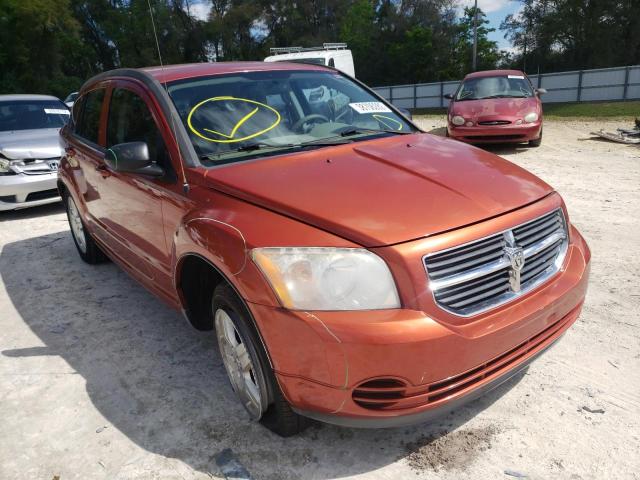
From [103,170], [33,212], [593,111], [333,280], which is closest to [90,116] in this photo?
[103,170]

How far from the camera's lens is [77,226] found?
4922 mm

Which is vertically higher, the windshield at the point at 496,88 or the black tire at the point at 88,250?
the windshield at the point at 496,88

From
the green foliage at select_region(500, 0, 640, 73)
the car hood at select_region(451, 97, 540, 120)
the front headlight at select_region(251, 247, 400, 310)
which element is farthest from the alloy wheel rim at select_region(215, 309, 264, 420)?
the green foliage at select_region(500, 0, 640, 73)

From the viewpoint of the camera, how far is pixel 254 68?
3.33m

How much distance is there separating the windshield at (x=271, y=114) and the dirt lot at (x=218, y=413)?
1325 mm

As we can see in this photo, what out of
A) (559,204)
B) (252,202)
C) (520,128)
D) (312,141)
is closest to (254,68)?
(312,141)

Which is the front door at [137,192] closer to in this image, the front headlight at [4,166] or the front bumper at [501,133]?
the front headlight at [4,166]

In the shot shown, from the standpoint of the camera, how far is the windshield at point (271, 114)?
109 inches

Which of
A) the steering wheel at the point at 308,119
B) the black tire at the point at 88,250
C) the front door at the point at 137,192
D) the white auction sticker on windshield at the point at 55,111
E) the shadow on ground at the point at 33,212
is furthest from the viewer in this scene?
the white auction sticker on windshield at the point at 55,111

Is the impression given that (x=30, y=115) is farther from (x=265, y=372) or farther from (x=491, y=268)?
(x=491, y=268)

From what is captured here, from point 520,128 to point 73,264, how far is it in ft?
26.0

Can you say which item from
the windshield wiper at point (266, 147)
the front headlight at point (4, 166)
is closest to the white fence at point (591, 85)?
the front headlight at point (4, 166)

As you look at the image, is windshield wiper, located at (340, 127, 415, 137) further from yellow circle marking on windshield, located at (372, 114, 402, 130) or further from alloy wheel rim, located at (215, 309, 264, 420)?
alloy wheel rim, located at (215, 309, 264, 420)

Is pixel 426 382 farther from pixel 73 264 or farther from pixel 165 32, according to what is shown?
pixel 165 32
